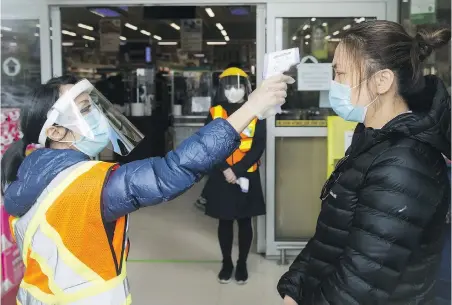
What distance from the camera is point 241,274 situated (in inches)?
150

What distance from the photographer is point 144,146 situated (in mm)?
8562

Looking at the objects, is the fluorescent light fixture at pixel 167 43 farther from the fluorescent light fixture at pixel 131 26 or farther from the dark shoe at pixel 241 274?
the dark shoe at pixel 241 274

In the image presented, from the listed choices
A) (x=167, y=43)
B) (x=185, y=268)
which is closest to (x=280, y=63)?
(x=185, y=268)

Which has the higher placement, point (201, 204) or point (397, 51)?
point (397, 51)

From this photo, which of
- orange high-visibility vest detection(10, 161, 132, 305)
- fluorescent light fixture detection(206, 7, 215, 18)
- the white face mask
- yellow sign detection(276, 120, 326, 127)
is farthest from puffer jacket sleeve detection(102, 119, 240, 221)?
fluorescent light fixture detection(206, 7, 215, 18)

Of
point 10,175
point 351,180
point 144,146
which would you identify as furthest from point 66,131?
point 144,146

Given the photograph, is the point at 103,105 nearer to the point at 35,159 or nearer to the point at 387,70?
the point at 35,159

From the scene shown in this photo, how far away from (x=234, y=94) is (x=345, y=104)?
7.16 ft

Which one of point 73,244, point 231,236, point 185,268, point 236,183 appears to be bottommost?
point 185,268

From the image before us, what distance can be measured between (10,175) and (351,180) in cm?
109

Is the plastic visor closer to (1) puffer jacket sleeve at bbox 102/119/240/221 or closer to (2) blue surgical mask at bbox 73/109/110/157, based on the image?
(2) blue surgical mask at bbox 73/109/110/157

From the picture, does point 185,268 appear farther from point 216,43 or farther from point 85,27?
point 216,43

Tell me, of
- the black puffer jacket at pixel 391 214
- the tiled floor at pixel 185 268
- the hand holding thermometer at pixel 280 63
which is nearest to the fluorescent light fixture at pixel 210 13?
the tiled floor at pixel 185 268

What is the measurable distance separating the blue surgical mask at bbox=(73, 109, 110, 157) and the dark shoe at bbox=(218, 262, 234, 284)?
2339 mm
